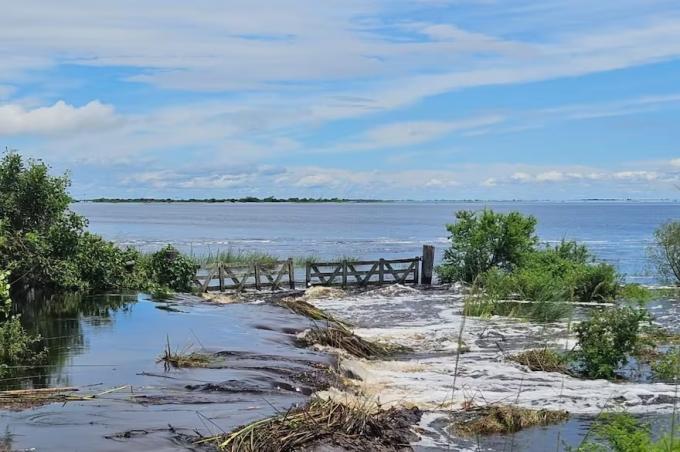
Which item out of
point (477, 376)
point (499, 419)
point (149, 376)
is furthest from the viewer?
point (477, 376)

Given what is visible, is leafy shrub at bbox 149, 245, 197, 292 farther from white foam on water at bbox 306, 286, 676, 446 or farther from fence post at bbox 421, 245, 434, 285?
fence post at bbox 421, 245, 434, 285

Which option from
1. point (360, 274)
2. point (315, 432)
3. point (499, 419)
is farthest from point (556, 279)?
point (315, 432)

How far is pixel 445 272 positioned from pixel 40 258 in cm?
1974

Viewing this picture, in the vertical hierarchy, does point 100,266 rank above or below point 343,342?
above

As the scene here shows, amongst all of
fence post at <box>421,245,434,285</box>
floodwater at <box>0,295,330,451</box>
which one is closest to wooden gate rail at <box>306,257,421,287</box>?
fence post at <box>421,245,434,285</box>

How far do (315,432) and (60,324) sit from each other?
12.7 metres

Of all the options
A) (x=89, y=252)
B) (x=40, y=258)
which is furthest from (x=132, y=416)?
(x=89, y=252)

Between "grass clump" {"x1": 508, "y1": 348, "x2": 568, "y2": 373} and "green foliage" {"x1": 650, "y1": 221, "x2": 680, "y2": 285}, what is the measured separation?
761 inches

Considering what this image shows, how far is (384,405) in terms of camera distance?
13.6 metres

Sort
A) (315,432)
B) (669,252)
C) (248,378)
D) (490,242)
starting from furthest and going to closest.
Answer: (490,242) < (669,252) < (248,378) < (315,432)

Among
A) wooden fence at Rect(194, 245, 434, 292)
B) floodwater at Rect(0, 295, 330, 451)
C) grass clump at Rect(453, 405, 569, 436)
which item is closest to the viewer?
floodwater at Rect(0, 295, 330, 451)

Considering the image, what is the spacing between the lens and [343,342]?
60.6 feet

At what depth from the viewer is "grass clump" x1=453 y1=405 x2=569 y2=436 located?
12.5 m

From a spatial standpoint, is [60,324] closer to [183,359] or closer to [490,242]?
[183,359]
